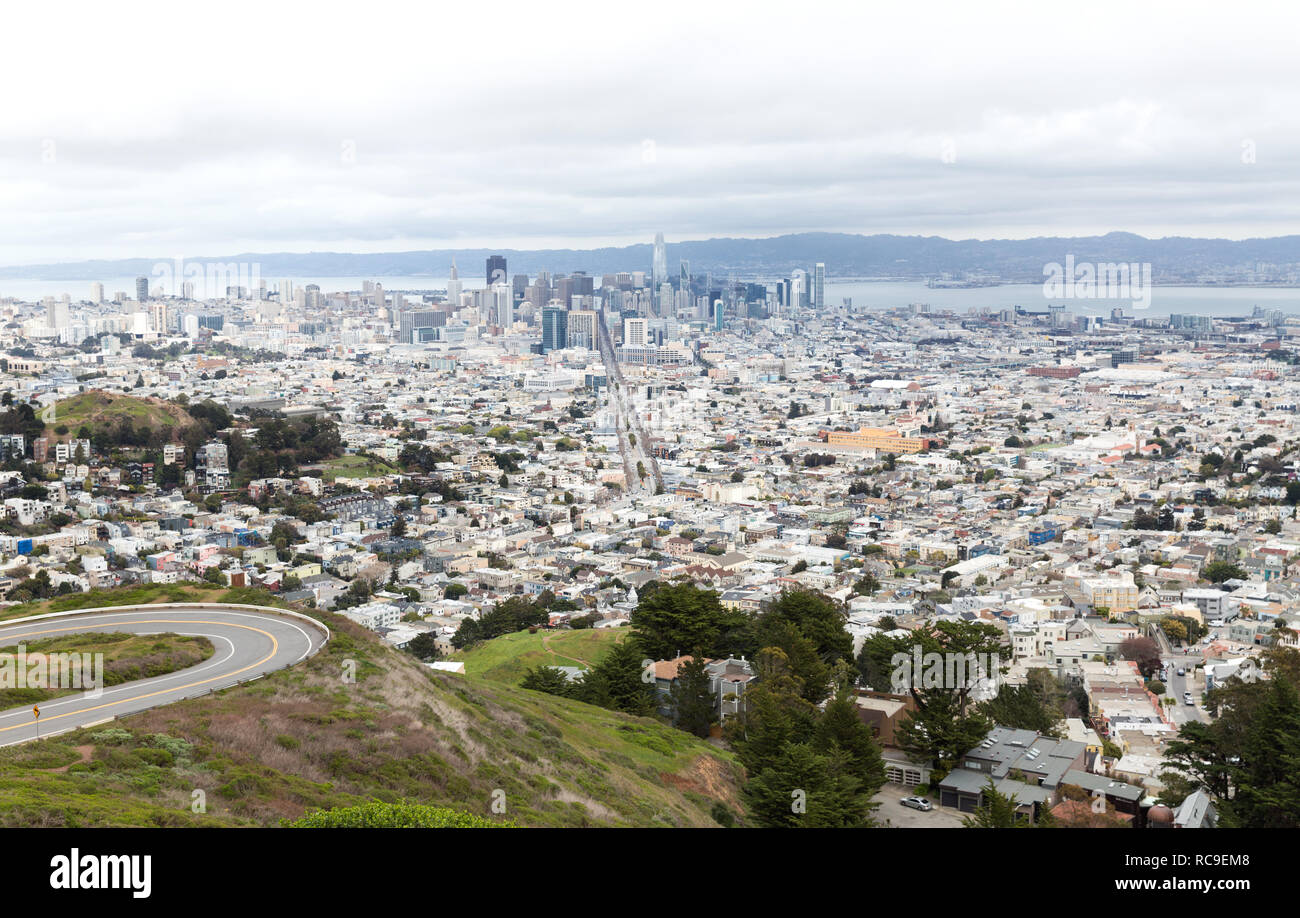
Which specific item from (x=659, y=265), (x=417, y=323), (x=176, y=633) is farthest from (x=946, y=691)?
(x=659, y=265)

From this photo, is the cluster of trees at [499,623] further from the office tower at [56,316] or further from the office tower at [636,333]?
the office tower at [56,316]

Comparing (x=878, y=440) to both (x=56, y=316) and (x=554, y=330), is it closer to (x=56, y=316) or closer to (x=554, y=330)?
(x=554, y=330)

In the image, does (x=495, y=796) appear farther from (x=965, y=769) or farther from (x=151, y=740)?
(x=965, y=769)
